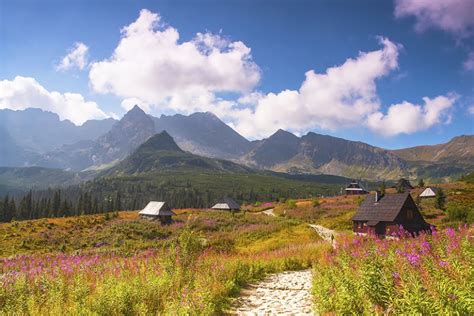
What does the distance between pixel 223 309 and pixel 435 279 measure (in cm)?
554

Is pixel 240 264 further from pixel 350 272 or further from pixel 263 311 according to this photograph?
pixel 350 272

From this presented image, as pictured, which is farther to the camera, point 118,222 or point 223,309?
point 118,222

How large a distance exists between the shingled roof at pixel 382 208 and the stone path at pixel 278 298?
32.4 metres

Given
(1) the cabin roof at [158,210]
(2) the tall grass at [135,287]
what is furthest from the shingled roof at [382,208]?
(1) the cabin roof at [158,210]

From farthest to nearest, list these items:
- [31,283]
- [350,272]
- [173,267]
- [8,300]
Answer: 1. [173,267]
2. [31,283]
3. [350,272]
4. [8,300]

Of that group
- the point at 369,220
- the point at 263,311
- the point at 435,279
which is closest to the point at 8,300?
the point at 263,311

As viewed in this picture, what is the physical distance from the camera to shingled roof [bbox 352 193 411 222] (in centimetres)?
4334

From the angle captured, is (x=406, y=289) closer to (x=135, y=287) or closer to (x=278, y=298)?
(x=278, y=298)

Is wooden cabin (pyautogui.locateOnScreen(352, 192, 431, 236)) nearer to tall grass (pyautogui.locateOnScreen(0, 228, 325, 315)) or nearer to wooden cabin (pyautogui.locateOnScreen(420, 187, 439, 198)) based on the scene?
tall grass (pyautogui.locateOnScreen(0, 228, 325, 315))

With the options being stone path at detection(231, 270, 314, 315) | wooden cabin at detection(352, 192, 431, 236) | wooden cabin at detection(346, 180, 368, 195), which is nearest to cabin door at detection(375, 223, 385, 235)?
wooden cabin at detection(352, 192, 431, 236)

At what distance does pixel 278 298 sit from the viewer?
37.4 feet

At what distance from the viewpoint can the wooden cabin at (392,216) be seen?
43.1m

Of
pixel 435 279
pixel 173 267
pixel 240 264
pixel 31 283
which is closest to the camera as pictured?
pixel 435 279

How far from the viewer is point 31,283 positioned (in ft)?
35.4
